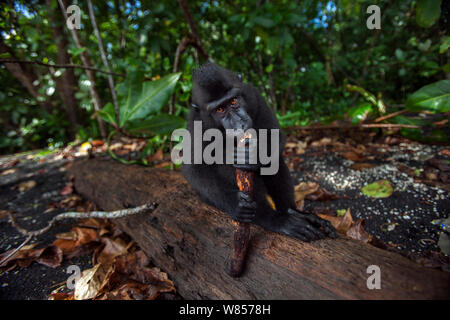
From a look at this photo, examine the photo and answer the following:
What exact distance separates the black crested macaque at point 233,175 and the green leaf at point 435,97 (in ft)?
4.57

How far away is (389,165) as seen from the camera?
257cm

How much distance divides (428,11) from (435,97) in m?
0.77

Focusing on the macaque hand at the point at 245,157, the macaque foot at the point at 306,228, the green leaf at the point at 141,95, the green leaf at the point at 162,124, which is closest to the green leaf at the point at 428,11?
the macaque foot at the point at 306,228

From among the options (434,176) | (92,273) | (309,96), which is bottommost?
(92,273)

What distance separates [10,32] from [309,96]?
549cm

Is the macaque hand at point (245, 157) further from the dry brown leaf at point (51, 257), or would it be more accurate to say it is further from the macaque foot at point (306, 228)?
the dry brown leaf at point (51, 257)

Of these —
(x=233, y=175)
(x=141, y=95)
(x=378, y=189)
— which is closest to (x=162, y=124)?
(x=141, y=95)

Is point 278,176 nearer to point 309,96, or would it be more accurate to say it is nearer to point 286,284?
point 286,284

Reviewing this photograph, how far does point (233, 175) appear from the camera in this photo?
1693 millimetres

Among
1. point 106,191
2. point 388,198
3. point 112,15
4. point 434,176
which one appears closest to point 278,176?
point 388,198

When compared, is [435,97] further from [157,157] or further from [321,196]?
[157,157]

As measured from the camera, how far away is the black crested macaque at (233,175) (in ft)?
4.35

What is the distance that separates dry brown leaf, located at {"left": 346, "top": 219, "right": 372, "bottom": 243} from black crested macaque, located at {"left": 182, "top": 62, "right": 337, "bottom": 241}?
12.4 inches

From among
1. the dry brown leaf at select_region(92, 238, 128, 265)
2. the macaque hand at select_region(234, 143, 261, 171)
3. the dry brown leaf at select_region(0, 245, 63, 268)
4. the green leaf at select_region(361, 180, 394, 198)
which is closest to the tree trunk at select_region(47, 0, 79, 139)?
the dry brown leaf at select_region(0, 245, 63, 268)
